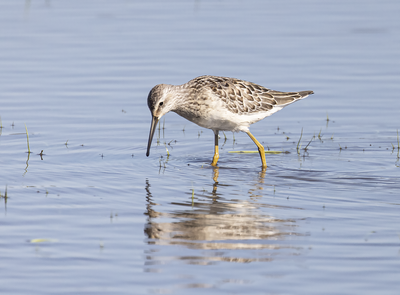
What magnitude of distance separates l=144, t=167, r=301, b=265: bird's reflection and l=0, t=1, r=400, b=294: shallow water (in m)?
0.03

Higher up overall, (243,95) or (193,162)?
(243,95)

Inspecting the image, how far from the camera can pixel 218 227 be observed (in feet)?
25.0

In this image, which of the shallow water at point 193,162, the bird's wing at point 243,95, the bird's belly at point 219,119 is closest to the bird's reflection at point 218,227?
the shallow water at point 193,162

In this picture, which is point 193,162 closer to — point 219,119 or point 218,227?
point 219,119

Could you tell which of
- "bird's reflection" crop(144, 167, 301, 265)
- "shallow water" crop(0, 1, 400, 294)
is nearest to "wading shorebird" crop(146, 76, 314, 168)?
"shallow water" crop(0, 1, 400, 294)

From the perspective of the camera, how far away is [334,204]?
845 centimetres

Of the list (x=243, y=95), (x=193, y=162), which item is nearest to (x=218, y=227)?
(x=193, y=162)

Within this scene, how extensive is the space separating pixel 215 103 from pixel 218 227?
11.1ft

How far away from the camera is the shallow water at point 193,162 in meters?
6.42

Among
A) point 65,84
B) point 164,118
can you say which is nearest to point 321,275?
point 164,118

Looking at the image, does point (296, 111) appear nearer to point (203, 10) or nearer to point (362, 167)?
point (362, 167)

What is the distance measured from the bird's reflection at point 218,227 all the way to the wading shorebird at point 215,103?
5.57 ft

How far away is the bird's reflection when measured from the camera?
22.7ft

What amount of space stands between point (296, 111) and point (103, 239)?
7.71 metres
